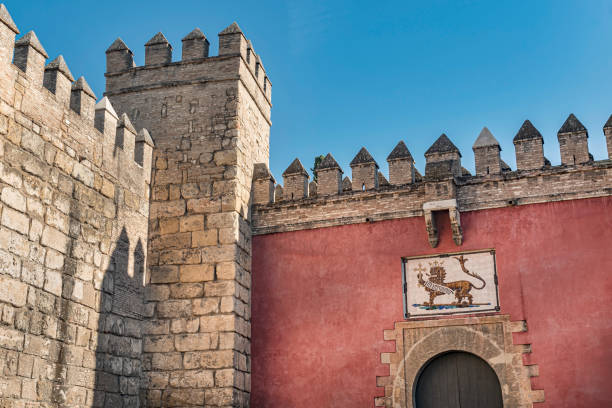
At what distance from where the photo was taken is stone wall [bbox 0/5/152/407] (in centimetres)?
672

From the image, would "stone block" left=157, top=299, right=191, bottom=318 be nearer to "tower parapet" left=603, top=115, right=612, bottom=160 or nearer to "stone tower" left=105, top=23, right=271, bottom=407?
"stone tower" left=105, top=23, right=271, bottom=407

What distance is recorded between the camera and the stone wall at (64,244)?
22.1 ft

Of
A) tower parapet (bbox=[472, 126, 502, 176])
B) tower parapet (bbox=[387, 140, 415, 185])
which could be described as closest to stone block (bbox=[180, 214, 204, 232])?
tower parapet (bbox=[387, 140, 415, 185])

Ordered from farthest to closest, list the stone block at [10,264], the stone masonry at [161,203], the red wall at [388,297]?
the red wall at [388,297] → the stone masonry at [161,203] → the stone block at [10,264]

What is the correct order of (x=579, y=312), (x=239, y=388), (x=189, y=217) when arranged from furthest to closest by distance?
(x=189, y=217) < (x=239, y=388) < (x=579, y=312)

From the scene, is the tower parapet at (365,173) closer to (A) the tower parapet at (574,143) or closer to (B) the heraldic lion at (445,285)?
(B) the heraldic lion at (445,285)

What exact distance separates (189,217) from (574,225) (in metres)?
4.61

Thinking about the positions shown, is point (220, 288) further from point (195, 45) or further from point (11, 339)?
point (195, 45)

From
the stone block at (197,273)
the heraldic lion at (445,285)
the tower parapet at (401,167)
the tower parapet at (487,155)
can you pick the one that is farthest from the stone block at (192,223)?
the tower parapet at (487,155)

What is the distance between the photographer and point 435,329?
8414mm

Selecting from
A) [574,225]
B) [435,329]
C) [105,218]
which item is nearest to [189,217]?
[105,218]

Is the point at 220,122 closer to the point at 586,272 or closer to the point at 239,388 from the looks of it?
the point at 239,388

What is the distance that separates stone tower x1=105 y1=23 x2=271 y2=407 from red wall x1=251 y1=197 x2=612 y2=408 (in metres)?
0.39

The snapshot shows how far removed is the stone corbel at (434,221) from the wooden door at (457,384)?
134cm
